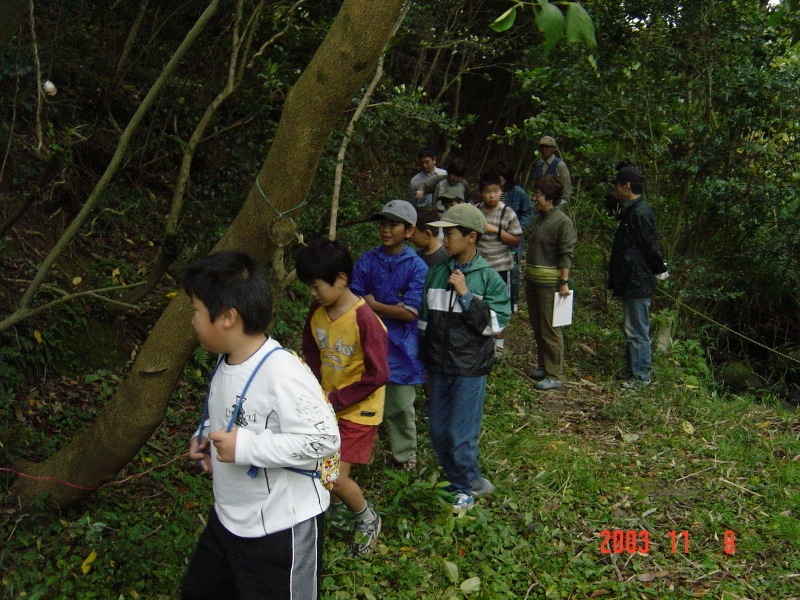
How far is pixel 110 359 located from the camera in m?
5.61

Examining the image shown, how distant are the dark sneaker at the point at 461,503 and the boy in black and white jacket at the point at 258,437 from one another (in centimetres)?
179

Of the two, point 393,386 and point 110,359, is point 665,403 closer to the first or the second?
point 393,386

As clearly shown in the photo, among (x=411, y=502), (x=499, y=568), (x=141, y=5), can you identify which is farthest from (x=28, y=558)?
(x=141, y=5)

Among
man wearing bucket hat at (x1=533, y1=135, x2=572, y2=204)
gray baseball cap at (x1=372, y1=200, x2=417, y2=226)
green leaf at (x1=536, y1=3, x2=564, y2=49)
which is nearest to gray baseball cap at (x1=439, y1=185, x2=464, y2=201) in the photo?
man wearing bucket hat at (x1=533, y1=135, x2=572, y2=204)

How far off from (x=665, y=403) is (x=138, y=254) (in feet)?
15.4

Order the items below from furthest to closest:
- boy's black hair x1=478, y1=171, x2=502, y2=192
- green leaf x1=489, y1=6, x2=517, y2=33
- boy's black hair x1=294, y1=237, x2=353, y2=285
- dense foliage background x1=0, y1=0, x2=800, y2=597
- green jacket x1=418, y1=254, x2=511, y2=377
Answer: boy's black hair x1=478, y1=171, x2=502, y2=192 → dense foliage background x1=0, y1=0, x2=800, y2=597 → green jacket x1=418, y1=254, x2=511, y2=377 → boy's black hair x1=294, y1=237, x2=353, y2=285 → green leaf x1=489, y1=6, x2=517, y2=33

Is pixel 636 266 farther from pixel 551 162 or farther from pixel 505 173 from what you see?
pixel 551 162

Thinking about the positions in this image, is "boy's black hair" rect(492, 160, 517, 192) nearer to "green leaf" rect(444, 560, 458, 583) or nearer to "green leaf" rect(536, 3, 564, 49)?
"green leaf" rect(444, 560, 458, 583)

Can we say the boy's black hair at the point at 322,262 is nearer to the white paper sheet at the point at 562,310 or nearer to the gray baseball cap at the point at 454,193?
the gray baseball cap at the point at 454,193

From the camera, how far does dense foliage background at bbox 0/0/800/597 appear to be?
5.61 metres

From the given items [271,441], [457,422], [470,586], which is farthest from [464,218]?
[271,441]

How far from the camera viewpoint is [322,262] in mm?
3482

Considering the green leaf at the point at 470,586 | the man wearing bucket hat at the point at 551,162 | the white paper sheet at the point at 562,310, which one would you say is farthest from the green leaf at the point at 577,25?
the man wearing bucket hat at the point at 551,162

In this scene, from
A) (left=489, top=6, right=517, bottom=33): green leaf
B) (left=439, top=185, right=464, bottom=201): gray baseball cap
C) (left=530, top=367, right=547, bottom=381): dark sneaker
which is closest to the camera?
(left=489, top=6, right=517, bottom=33): green leaf
